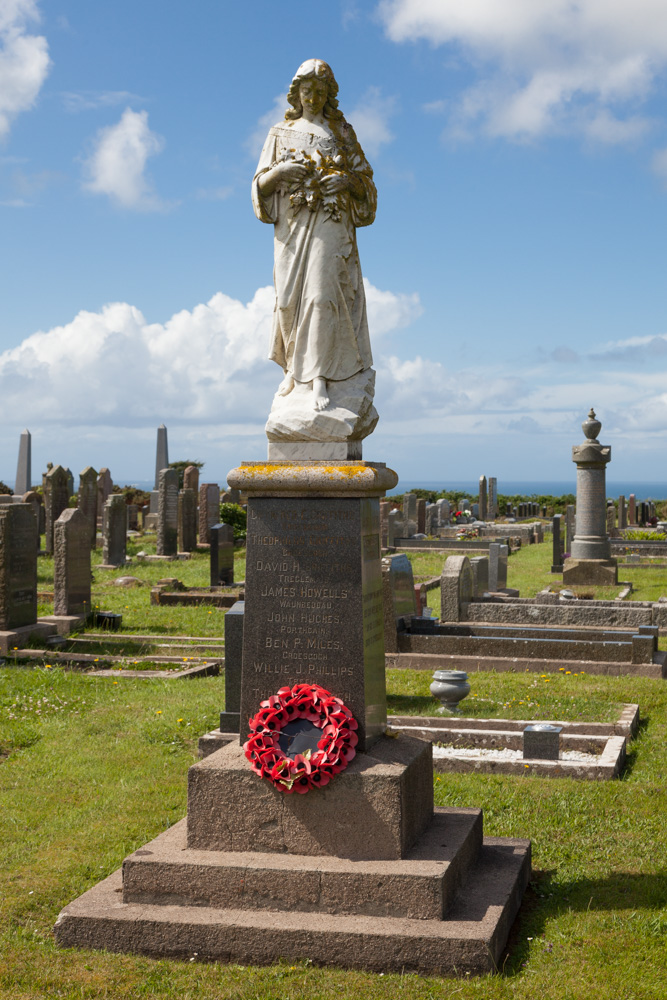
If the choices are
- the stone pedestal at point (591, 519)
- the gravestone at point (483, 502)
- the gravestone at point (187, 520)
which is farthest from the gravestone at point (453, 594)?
the gravestone at point (483, 502)

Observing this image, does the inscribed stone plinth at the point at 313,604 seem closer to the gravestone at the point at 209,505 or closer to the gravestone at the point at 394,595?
the gravestone at the point at 394,595

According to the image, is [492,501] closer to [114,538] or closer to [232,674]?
[114,538]

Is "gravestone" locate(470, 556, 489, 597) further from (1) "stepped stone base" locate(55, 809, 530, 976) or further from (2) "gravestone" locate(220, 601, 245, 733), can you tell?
(1) "stepped stone base" locate(55, 809, 530, 976)

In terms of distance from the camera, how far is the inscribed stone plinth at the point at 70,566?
1457 centimetres

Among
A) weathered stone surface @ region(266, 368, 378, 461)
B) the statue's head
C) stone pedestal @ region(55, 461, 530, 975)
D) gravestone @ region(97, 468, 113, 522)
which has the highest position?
the statue's head

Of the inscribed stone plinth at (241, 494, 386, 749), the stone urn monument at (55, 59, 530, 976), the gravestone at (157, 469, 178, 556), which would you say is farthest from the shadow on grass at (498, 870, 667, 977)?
the gravestone at (157, 469, 178, 556)

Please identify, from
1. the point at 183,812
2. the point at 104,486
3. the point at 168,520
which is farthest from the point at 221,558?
the point at 104,486

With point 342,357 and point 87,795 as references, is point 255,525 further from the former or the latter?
point 87,795

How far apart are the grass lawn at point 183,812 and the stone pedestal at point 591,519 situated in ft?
32.2

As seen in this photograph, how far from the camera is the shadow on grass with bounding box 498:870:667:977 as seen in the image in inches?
194

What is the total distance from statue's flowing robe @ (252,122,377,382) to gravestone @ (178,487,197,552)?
766 inches

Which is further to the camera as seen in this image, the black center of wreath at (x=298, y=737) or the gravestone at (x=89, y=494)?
the gravestone at (x=89, y=494)

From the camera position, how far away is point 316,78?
5.76 m

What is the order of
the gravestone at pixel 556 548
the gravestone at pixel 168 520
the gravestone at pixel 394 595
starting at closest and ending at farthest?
the gravestone at pixel 394 595
the gravestone at pixel 556 548
the gravestone at pixel 168 520
